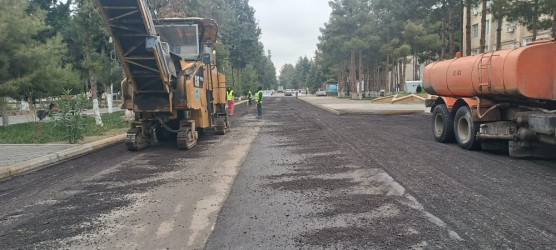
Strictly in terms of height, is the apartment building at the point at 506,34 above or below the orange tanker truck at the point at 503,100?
above

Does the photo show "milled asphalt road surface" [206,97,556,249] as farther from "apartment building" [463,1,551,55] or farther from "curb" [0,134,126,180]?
"apartment building" [463,1,551,55]

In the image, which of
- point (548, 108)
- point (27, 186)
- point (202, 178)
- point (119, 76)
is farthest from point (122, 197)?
point (119, 76)

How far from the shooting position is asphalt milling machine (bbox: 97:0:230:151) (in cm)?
912

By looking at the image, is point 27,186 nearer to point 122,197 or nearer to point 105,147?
point 122,197

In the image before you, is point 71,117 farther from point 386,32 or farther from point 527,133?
point 386,32

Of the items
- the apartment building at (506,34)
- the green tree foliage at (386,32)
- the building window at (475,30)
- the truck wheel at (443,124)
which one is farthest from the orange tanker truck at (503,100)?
the building window at (475,30)

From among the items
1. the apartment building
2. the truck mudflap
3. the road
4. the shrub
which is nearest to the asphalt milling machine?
the road

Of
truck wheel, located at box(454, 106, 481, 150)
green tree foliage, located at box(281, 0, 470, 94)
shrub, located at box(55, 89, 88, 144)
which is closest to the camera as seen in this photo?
truck wheel, located at box(454, 106, 481, 150)

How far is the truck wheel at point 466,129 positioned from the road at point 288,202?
333 mm

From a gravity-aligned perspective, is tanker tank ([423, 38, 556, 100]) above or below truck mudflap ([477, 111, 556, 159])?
above

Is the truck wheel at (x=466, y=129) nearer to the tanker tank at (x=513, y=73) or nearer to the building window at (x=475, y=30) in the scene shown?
the tanker tank at (x=513, y=73)

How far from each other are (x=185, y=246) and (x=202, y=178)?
3108 mm

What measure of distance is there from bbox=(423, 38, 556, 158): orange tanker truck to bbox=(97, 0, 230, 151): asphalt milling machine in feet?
21.7

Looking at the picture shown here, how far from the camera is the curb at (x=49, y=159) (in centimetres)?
787
